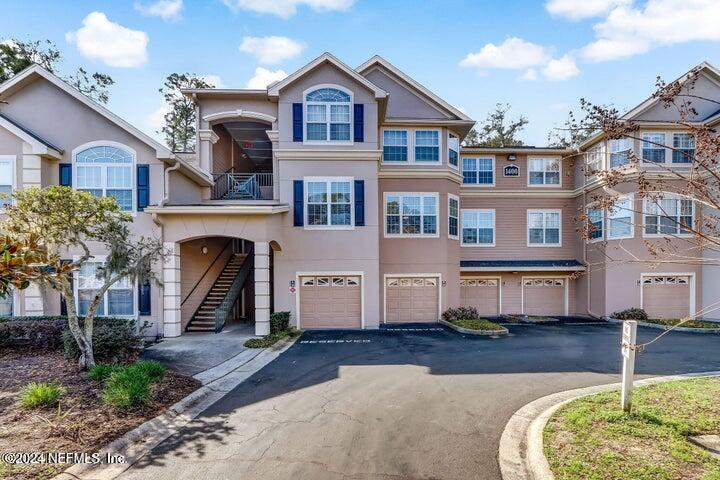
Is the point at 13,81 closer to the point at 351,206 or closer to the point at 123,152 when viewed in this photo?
the point at 123,152

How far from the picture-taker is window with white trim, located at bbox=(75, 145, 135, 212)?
40.4ft

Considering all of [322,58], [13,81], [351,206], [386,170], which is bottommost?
[351,206]

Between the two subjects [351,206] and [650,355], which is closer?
[650,355]

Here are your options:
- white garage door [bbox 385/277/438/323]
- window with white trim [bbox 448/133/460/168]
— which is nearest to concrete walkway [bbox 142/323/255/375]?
white garage door [bbox 385/277/438/323]

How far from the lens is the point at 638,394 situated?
263 inches

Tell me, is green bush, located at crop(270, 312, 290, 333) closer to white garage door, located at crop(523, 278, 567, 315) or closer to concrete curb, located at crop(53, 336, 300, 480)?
concrete curb, located at crop(53, 336, 300, 480)

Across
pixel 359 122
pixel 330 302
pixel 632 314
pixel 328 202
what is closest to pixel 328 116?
pixel 359 122

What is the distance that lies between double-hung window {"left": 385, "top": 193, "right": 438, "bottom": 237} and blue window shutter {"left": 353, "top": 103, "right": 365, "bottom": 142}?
301 centimetres

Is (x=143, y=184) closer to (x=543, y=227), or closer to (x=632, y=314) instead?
(x=543, y=227)

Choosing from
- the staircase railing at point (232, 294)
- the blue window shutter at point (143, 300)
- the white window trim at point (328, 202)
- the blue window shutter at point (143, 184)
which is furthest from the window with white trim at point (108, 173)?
the white window trim at point (328, 202)

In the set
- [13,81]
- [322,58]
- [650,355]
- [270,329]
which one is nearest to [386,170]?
[322,58]

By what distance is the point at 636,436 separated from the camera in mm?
4992

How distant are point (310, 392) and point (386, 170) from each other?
10632mm

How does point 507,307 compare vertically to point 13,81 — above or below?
below
